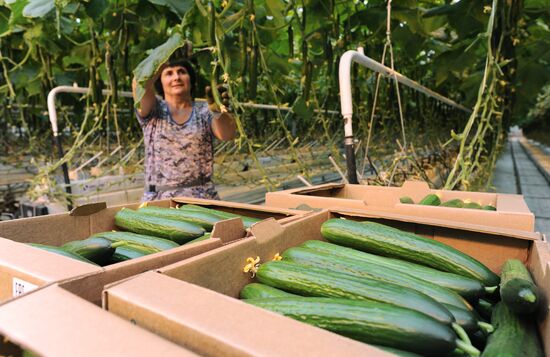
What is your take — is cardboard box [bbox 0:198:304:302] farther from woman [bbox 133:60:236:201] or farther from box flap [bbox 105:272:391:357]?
woman [bbox 133:60:236:201]

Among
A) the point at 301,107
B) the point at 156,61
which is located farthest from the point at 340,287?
the point at 301,107

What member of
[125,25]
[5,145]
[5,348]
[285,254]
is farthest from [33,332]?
[5,145]

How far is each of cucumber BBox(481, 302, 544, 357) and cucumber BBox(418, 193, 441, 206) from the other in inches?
24.1

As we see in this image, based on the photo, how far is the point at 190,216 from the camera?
1.31 meters

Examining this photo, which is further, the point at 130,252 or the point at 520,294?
the point at 130,252

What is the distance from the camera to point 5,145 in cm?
526

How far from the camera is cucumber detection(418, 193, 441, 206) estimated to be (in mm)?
1469

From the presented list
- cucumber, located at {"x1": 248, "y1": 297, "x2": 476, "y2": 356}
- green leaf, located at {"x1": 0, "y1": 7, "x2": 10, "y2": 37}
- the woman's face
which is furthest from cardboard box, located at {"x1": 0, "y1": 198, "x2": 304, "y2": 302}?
green leaf, located at {"x1": 0, "y1": 7, "x2": 10, "y2": 37}

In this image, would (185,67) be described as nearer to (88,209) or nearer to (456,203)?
(88,209)

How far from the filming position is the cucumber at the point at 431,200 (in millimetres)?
1469

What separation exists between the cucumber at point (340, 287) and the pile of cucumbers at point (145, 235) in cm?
27

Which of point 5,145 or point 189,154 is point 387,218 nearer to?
point 189,154

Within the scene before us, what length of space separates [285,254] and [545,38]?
3408mm

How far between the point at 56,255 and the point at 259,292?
41 centimetres
